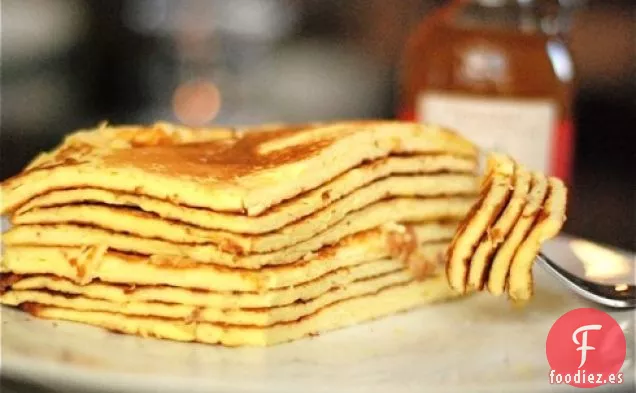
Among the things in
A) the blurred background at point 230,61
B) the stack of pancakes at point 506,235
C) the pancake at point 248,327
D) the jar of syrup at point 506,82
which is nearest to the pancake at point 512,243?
the stack of pancakes at point 506,235

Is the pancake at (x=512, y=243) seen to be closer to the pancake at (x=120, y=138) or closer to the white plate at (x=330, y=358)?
the white plate at (x=330, y=358)

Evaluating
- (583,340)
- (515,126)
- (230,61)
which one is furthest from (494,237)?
(230,61)

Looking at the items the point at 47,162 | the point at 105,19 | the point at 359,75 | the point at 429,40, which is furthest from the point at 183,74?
the point at 47,162

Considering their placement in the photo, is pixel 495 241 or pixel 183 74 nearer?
pixel 495 241

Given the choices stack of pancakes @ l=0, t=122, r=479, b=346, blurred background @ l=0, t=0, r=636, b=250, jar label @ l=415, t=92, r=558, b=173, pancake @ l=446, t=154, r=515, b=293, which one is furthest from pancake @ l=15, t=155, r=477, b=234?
blurred background @ l=0, t=0, r=636, b=250

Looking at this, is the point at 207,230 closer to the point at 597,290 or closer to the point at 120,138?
the point at 120,138

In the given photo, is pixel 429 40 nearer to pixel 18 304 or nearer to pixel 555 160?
pixel 555 160

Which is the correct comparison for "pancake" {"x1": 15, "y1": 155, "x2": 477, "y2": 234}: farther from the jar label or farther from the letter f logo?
the jar label
